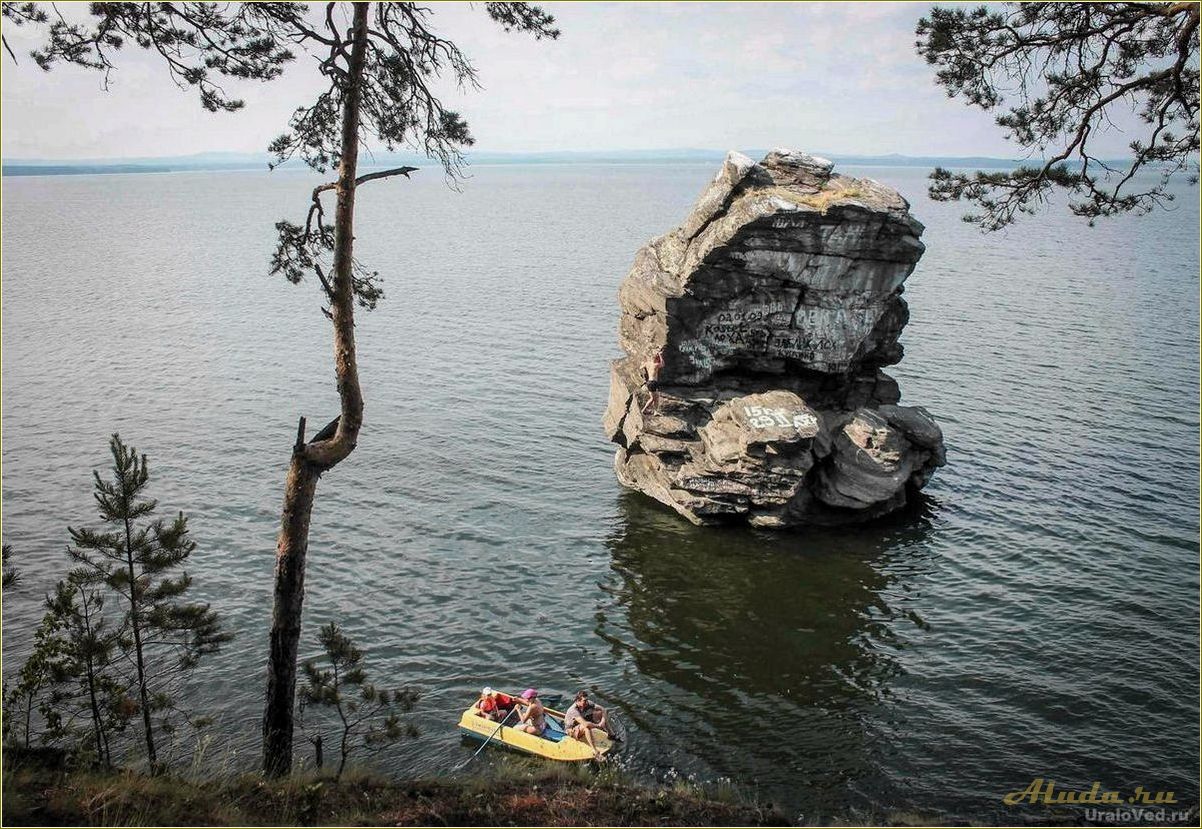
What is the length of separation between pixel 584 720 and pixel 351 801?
27.9 ft

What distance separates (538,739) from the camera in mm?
23125

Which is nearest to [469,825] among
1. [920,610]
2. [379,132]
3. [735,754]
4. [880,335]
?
[735,754]

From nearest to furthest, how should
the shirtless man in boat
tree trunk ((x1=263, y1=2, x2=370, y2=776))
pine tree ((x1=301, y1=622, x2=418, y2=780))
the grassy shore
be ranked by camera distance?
1. the grassy shore
2. tree trunk ((x1=263, y1=2, x2=370, y2=776))
3. pine tree ((x1=301, y1=622, x2=418, y2=780))
4. the shirtless man in boat

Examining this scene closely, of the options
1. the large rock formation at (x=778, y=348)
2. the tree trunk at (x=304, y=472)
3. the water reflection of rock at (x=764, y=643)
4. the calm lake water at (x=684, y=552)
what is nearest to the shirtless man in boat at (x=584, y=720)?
the calm lake water at (x=684, y=552)

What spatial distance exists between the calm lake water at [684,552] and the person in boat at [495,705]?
113 cm

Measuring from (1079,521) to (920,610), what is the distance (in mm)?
10163

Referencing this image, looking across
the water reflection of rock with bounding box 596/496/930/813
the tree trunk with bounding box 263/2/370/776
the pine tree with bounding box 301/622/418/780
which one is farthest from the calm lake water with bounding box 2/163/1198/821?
the tree trunk with bounding box 263/2/370/776

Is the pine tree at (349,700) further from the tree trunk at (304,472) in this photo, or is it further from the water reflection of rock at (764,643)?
the water reflection of rock at (764,643)

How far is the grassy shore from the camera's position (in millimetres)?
13797

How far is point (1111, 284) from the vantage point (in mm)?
84062

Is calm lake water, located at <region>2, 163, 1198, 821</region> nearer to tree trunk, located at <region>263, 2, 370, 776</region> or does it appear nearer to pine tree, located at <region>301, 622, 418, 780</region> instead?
pine tree, located at <region>301, 622, 418, 780</region>

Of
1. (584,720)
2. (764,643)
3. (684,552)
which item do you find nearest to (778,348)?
(684,552)

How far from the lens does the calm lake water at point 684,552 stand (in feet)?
79.2

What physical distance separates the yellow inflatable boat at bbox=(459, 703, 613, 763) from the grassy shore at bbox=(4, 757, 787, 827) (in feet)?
8.48
